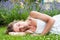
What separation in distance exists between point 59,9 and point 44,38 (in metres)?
3.42

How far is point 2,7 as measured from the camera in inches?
377

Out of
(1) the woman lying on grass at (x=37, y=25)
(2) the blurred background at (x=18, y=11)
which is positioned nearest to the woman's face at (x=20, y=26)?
(1) the woman lying on grass at (x=37, y=25)

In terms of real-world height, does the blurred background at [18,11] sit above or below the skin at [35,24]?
below

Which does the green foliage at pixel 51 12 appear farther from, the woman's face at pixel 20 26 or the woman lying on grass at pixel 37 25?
the woman's face at pixel 20 26

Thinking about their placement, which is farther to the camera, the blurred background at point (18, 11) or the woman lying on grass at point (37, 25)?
the blurred background at point (18, 11)

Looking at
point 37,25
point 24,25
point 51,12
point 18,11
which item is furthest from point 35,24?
point 18,11

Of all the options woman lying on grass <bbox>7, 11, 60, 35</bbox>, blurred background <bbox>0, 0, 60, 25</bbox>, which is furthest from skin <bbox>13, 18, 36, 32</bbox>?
blurred background <bbox>0, 0, 60, 25</bbox>

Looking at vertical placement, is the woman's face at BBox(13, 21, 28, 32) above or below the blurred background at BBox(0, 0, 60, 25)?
above

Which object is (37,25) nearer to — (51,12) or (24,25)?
(24,25)

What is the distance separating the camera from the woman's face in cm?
622

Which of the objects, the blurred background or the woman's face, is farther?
the blurred background

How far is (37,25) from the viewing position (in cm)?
641

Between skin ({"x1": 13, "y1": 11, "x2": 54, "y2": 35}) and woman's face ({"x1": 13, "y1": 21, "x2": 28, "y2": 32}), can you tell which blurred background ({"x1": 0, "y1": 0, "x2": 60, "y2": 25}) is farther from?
woman's face ({"x1": 13, "y1": 21, "x2": 28, "y2": 32})

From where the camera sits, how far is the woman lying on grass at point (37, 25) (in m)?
6.19
